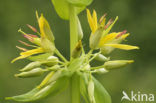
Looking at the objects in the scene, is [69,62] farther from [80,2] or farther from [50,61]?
[80,2]

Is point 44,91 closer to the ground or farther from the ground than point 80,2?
closer to the ground

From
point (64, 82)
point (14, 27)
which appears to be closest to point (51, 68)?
point (64, 82)

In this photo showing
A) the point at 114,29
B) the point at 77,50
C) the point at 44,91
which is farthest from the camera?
the point at 114,29

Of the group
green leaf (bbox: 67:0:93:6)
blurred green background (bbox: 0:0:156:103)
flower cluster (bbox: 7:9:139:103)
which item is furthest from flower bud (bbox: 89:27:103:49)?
blurred green background (bbox: 0:0:156:103)

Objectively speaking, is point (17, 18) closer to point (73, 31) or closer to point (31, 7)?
point (31, 7)

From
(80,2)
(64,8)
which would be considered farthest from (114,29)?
(80,2)

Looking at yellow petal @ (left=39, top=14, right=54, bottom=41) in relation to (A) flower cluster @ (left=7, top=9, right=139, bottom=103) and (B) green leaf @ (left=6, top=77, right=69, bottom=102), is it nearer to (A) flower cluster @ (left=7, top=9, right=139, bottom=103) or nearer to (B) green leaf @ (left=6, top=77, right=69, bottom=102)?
(A) flower cluster @ (left=7, top=9, right=139, bottom=103)

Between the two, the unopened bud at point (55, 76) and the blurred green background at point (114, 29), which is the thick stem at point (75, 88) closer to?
the unopened bud at point (55, 76)
